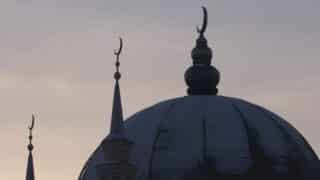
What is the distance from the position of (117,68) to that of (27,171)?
11207 mm

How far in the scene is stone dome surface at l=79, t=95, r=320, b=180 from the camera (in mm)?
112750

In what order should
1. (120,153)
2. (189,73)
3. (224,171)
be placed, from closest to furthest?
(120,153) < (224,171) < (189,73)

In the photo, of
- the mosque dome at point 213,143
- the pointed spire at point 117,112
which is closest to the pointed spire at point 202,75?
the mosque dome at point 213,143

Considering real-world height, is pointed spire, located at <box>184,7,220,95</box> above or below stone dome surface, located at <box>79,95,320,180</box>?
above

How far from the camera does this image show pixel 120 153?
105m

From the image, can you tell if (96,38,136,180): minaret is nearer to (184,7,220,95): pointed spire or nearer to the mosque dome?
the mosque dome

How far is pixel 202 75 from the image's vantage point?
397ft

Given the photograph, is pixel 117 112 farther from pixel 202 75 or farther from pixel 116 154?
pixel 202 75

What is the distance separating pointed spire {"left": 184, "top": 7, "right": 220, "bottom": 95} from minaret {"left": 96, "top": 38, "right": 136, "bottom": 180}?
1432cm

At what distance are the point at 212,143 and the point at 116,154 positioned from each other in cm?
997

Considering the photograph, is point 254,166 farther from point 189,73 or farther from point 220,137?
point 189,73

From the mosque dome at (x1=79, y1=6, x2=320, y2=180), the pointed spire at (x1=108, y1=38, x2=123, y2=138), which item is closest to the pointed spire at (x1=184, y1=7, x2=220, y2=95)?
the mosque dome at (x1=79, y1=6, x2=320, y2=180)

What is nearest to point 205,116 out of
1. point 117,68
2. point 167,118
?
point 167,118

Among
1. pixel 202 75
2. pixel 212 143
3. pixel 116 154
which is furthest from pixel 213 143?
pixel 116 154
